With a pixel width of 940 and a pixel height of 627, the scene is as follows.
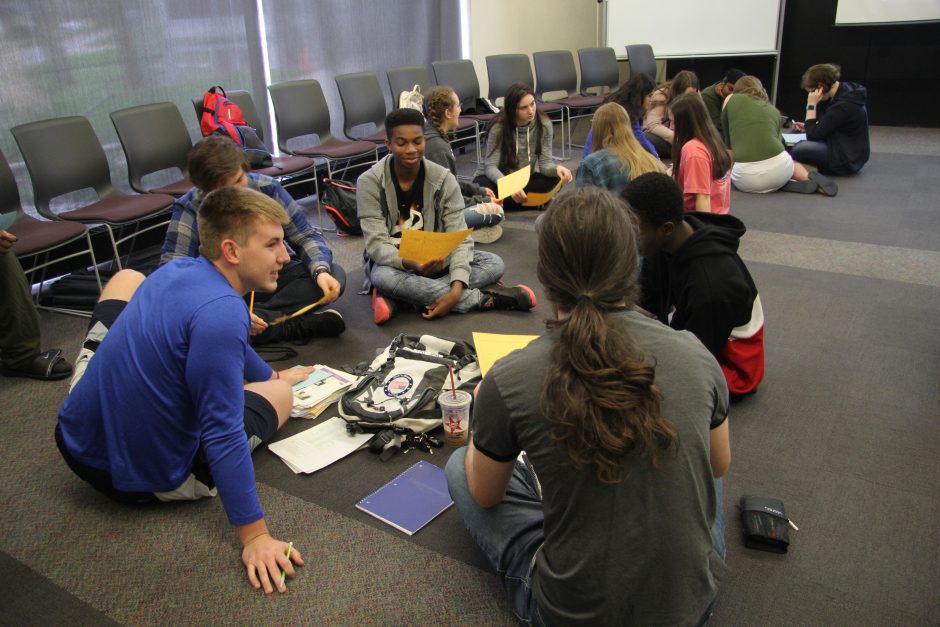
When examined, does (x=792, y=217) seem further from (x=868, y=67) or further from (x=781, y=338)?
(x=868, y=67)

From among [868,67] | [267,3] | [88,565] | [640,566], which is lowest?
[88,565]

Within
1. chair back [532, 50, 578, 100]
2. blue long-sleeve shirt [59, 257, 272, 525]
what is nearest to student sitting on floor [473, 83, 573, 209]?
chair back [532, 50, 578, 100]

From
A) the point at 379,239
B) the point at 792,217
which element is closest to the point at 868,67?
the point at 792,217

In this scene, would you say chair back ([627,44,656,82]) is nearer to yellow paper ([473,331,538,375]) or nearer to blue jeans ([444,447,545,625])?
yellow paper ([473,331,538,375])

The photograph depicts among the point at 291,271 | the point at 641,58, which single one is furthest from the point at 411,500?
the point at 641,58

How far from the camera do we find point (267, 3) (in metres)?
5.41

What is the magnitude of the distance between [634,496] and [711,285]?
121 cm

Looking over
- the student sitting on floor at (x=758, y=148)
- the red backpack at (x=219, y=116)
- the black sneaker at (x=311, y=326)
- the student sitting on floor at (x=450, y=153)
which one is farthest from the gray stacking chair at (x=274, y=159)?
the student sitting on floor at (x=758, y=148)

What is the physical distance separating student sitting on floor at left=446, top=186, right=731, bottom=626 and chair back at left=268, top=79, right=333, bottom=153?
426cm

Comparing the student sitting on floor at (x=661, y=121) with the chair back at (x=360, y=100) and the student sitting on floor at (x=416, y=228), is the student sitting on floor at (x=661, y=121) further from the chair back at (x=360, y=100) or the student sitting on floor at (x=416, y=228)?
the student sitting on floor at (x=416, y=228)

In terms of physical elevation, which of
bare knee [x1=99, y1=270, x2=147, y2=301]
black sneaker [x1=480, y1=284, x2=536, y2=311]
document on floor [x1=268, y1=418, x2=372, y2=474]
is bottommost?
document on floor [x1=268, y1=418, x2=372, y2=474]

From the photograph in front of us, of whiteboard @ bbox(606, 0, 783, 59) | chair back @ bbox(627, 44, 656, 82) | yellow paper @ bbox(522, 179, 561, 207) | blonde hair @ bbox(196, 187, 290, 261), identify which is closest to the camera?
blonde hair @ bbox(196, 187, 290, 261)

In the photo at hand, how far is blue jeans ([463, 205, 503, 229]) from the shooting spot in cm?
417

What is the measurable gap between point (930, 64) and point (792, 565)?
25.7ft
